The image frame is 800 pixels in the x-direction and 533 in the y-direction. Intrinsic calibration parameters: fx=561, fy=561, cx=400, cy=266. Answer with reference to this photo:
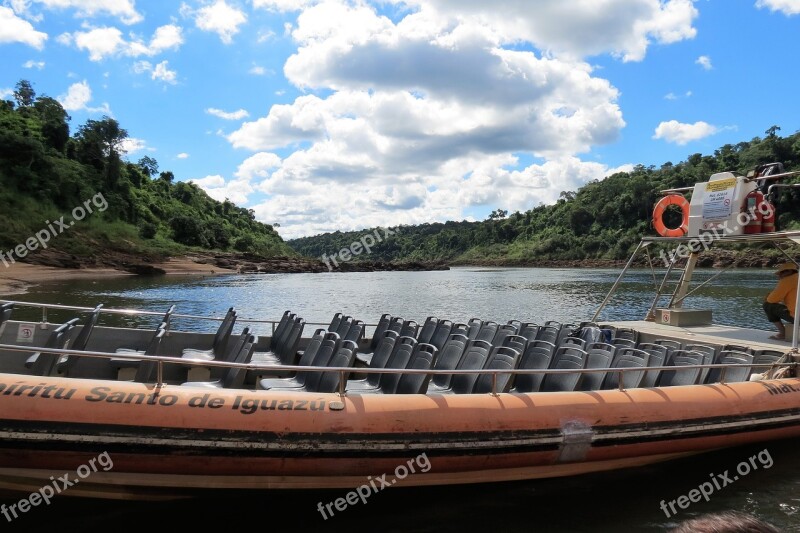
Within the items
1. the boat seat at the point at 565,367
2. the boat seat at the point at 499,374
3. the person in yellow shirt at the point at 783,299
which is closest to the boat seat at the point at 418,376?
the boat seat at the point at 499,374

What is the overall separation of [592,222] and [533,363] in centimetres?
10038

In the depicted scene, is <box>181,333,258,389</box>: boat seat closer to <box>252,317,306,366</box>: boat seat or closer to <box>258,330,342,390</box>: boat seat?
<box>258,330,342,390</box>: boat seat

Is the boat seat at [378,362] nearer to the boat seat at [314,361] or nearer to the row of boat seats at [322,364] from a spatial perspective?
the row of boat seats at [322,364]

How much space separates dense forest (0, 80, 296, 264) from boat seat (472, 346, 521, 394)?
45.3 m

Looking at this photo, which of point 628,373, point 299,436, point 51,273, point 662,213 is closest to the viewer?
point 299,436

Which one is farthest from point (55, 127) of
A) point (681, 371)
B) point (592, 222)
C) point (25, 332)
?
point (592, 222)

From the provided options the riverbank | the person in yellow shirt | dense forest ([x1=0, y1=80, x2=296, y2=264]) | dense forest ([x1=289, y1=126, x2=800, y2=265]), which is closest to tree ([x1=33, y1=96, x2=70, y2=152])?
dense forest ([x1=0, y1=80, x2=296, y2=264])

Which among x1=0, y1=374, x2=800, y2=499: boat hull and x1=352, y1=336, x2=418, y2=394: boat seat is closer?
x1=0, y1=374, x2=800, y2=499: boat hull

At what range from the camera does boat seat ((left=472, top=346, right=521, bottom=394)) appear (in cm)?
575

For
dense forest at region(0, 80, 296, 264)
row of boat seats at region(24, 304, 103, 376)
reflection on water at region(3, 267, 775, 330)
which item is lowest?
reflection on water at region(3, 267, 775, 330)

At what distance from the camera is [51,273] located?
40.1m

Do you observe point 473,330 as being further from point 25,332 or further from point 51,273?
point 51,273

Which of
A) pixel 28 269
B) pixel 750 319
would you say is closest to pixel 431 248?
pixel 28 269

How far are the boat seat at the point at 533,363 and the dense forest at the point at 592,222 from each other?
194ft
